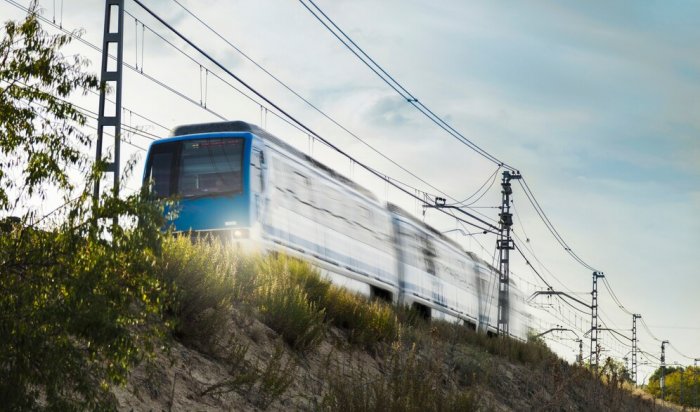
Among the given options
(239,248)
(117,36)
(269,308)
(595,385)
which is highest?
(117,36)

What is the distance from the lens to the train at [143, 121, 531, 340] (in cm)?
1920

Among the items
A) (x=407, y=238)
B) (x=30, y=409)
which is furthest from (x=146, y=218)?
(x=407, y=238)

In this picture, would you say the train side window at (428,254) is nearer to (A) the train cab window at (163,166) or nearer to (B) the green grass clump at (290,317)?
(A) the train cab window at (163,166)

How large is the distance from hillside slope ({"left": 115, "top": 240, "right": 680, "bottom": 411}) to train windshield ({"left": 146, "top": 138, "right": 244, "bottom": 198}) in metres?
3.54

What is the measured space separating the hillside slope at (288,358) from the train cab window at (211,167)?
3457 mm

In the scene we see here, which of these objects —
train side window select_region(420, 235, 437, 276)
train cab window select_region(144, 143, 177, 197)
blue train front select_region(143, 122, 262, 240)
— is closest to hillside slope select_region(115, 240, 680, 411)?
blue train front select_region(143, 122, 262, 240)

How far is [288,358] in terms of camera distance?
1289 centimetres

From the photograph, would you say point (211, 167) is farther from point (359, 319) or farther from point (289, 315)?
point (289, 315)

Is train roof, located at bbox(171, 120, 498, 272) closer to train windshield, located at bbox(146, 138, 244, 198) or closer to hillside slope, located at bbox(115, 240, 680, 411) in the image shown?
train windshield, located at bbox(146, 138, 244, 198)

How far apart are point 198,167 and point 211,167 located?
12.4 inches

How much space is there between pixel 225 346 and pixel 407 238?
17778 mm

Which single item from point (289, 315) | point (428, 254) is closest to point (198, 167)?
point (289, 315)

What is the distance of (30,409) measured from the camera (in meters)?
6.42

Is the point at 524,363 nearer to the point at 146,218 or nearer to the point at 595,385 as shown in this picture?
the point at 595,385
